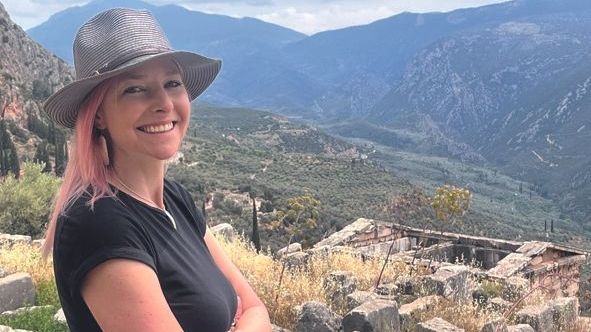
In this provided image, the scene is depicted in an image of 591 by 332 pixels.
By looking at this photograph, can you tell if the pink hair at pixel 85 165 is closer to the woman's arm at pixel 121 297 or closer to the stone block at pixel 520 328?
the woman's arm at pixel 121 297

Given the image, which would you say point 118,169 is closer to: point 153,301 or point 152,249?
point 152,249

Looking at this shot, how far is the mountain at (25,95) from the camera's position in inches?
1567

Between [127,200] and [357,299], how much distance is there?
17.0 feet

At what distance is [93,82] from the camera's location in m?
2.38

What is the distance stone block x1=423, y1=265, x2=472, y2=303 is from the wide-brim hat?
20.6 ft

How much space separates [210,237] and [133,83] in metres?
1.00

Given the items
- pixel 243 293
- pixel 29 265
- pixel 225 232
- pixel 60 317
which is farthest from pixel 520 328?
pixel 225 232

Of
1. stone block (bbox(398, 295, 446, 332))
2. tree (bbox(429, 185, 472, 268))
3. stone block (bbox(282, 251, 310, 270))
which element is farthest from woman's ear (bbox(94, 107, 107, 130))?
tree (bbox(429, 185, 472, 268))

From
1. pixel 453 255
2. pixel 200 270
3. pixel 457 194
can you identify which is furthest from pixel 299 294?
pixel 453 255

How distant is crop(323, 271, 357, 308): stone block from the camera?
752 cm

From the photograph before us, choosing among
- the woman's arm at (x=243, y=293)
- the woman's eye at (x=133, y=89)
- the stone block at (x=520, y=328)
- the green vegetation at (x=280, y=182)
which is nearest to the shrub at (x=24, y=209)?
the stone block at (x=520, y=328)

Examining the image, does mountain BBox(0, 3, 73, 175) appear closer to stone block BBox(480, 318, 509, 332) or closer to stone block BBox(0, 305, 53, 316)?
stone block BBox(0, 305, 53, 316)

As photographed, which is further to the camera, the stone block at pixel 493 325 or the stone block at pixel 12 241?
the stone block at pixel 12 241

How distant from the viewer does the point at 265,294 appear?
24.3 feet
